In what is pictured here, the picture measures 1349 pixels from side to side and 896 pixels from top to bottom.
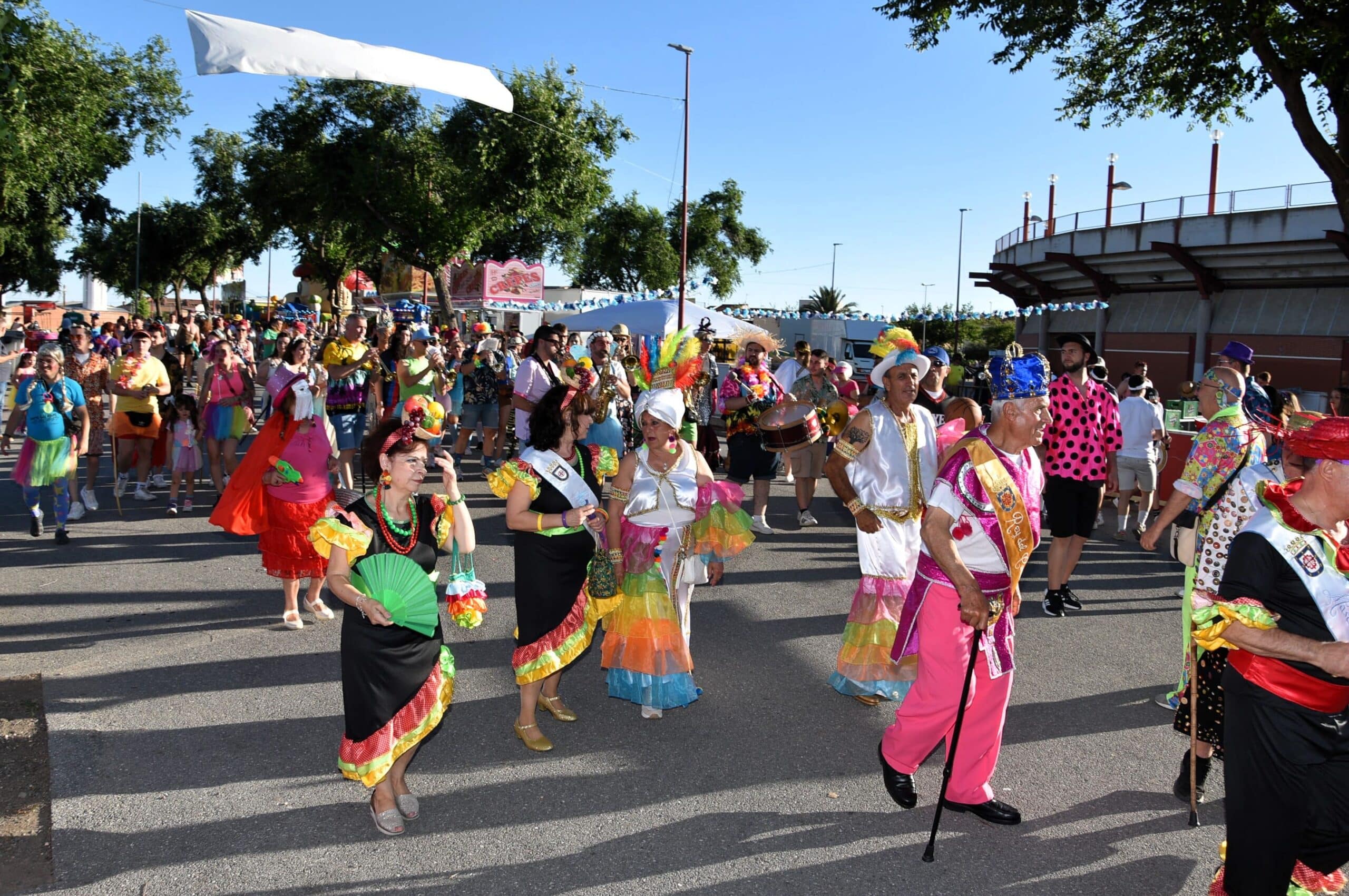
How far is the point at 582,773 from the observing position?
455 centimetres

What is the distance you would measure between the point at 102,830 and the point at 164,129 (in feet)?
116

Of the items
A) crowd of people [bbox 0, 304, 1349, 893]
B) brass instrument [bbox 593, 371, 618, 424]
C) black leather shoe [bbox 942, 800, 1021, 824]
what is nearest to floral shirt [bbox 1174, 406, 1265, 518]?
crowd of people [bbox 0, 304, 1349, 893]

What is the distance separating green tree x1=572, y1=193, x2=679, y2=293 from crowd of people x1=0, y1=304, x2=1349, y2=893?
49.0 meters

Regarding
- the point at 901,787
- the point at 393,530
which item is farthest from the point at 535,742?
the point at 901,787

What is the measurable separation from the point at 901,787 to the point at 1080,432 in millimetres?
4169

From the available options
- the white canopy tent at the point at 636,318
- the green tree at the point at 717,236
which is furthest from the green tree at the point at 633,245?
the white canopy tent at the point at 636,318

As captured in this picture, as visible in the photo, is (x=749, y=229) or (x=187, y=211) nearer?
(x=187, y=211)

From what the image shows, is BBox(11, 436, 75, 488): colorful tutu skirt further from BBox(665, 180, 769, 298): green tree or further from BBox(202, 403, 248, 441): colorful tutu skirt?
BBox(665, 180, 769, 298): green tree

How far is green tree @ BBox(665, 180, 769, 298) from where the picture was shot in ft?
186

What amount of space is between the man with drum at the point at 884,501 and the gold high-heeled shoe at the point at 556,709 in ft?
4.80

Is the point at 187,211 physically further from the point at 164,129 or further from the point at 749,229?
the point at 749,229

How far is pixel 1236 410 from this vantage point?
5.30 metres

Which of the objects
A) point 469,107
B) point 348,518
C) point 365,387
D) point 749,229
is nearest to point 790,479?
point 365,387

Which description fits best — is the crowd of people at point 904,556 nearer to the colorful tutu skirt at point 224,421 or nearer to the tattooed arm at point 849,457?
the tattooed arm at point 849,457
